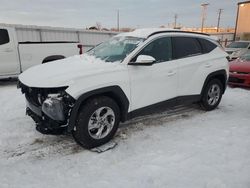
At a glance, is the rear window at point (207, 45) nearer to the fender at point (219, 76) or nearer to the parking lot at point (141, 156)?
the fender at point (219, 76)

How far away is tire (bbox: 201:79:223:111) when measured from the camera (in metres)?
5.73

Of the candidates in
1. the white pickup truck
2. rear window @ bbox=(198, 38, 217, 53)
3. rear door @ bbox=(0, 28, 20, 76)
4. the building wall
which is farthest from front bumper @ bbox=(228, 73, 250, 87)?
the building wall

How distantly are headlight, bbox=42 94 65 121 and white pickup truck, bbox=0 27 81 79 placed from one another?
560 centimetres

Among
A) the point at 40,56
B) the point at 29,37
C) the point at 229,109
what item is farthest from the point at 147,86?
the point at 29,37

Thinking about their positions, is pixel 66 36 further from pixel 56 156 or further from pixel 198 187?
pixel 198 187

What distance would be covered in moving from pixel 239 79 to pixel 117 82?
5.85 metres

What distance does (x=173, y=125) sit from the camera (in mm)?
4969

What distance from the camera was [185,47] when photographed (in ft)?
17.0

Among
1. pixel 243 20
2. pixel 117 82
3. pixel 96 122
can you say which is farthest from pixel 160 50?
pixel 243 20

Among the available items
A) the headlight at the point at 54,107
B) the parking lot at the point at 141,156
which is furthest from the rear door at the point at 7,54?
the headlight at the point at 54,107

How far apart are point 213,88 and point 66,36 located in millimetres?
9311

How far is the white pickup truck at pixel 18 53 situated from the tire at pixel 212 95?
5642 mm

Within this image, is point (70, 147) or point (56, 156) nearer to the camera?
point (56, 156)

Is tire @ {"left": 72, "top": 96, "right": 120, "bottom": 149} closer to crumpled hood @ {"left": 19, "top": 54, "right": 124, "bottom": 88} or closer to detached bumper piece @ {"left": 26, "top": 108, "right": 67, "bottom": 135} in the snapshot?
detached bumper piece @ {"left": 26, "top": 108, "right": 67, "bottom": 135}
